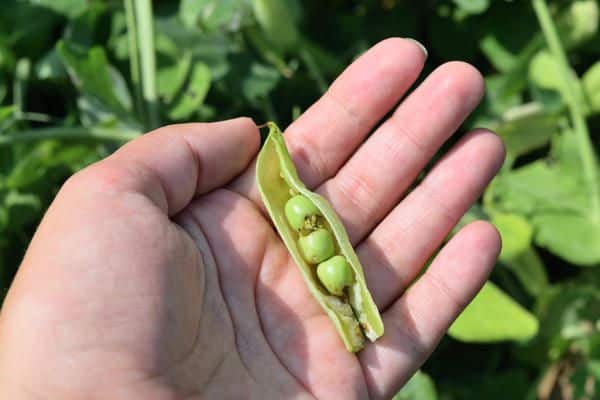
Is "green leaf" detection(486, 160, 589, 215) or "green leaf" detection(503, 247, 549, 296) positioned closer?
"green leaf" detection(503, 247, 549, 296)

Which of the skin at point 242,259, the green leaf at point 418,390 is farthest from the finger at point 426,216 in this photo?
the green leaf at point 418,390

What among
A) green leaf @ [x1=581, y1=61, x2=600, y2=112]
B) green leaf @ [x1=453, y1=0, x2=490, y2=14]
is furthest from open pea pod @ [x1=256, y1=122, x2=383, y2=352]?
green leaf @ [x1=581, y1=61, x2=600, y2=112]

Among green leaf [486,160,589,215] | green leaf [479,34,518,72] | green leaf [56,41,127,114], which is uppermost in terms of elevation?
green leaf [56,41,127,114]

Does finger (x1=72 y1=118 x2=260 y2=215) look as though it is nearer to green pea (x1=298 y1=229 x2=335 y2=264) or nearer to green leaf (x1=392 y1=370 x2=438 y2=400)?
green pea (x1=298 y1=229 x2=335 y2=264)

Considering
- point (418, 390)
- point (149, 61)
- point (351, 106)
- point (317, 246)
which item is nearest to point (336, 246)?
point (317, 246)

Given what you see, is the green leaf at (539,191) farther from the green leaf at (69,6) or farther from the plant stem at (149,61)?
the green leaf at (69,6)

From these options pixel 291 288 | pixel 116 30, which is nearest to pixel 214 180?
pixel 291 288
